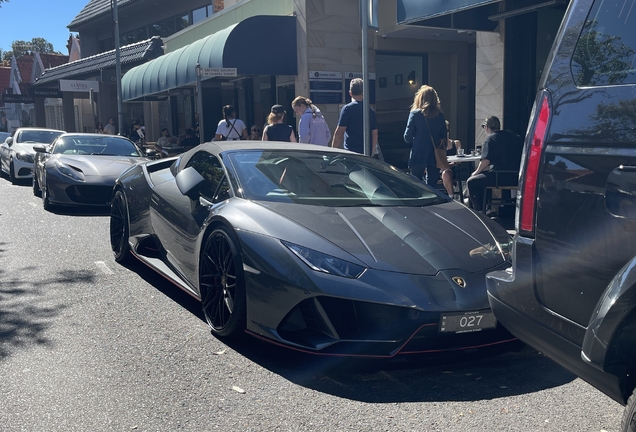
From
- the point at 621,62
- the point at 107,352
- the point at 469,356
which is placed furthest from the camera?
the point at 107,352

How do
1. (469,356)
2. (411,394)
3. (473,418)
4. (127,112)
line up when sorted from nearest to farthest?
(473,418), (411,394), (469,356), (127,112)

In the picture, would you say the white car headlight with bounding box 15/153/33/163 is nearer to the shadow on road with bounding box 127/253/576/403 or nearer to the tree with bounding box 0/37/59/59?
the shadow on road with bounding box 127/253/576/403

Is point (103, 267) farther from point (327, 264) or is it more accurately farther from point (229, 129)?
point (229, 129)

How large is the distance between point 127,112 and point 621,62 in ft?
114

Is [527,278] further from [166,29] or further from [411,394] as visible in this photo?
[166,29]

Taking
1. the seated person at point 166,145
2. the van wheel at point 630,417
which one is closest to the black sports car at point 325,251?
the van wheel at point 630,417

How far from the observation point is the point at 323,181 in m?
4.96

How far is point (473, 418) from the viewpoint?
10.5 feet

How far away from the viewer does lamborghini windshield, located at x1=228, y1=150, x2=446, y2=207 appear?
15.4 feet

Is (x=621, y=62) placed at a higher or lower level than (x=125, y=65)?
lower

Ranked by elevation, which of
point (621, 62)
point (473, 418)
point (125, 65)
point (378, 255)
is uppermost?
point (125, 65)

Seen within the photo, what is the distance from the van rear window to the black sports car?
1481 millimetres

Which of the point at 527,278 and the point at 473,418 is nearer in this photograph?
the point at 527,278

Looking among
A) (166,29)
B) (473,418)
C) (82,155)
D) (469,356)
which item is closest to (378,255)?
(469,356)
